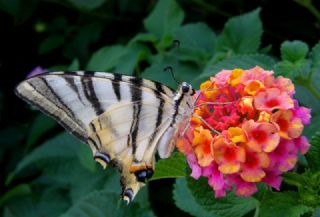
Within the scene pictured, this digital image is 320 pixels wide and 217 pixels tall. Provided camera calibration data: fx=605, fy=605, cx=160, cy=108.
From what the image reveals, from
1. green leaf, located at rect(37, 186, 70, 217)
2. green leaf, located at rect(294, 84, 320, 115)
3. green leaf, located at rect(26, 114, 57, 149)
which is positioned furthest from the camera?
green leaf, located at rect(26, 114, 57, 149)

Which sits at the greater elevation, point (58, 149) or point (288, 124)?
point (288, 124)

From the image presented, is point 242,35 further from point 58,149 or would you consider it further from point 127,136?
point 58,149

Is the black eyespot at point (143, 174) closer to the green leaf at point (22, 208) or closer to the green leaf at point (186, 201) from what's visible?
the green leaf at point (186, 201)

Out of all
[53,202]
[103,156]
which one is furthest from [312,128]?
[53,202]

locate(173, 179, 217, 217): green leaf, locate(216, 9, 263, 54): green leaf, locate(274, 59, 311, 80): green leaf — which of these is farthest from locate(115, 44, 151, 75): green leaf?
locate(274, 59, 311, 80): green leaf

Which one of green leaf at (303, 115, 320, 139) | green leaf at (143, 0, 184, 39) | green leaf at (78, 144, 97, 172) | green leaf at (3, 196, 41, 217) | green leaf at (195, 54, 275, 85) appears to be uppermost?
green leaf at (195, 54, 275, 85)

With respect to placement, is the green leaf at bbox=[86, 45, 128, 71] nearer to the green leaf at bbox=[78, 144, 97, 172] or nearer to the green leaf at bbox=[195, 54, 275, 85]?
the green leaf at bbox=[78, 144, 97, 172]

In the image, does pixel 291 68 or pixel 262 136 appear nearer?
pixel 262 136
